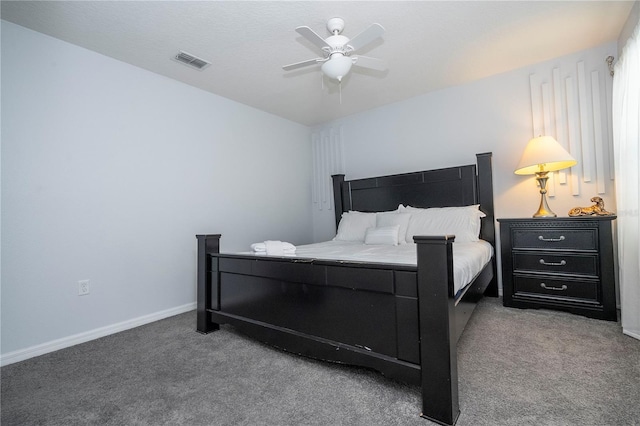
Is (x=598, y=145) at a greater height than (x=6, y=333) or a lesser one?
greater

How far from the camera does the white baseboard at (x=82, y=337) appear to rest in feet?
6.86

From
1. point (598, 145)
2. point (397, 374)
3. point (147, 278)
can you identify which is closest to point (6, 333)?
point (147, 278)

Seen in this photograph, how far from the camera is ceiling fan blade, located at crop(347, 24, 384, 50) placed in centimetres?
189

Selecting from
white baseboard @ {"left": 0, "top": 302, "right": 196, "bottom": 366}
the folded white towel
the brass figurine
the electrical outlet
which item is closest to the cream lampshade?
the brass figurine

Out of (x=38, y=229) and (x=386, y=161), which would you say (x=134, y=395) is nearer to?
(x=38, y=229)

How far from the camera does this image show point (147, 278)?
287cm

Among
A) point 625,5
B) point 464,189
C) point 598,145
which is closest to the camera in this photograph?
point 625,5

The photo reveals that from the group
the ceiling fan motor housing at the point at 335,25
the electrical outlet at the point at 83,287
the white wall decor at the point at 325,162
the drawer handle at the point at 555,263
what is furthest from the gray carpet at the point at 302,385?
the white wall decor at the point at 325,162

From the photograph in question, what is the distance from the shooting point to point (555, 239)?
265cm

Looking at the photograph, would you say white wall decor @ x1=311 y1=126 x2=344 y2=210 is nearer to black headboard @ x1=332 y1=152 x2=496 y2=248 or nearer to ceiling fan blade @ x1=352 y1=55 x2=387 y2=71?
black headboard @ x1=332 y1=152 x2=496 y2=248

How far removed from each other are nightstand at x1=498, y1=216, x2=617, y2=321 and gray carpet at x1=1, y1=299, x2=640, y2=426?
27cm

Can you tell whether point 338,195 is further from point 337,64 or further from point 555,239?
point 555,239

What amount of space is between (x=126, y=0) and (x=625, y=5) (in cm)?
365

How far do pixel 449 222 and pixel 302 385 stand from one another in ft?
7.27
